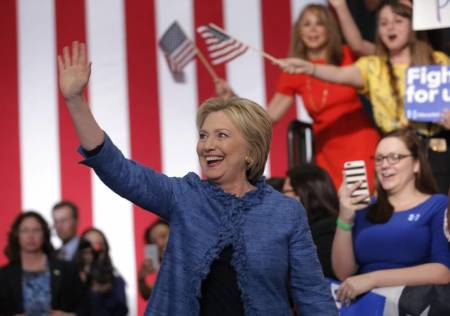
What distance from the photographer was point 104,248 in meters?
6.53

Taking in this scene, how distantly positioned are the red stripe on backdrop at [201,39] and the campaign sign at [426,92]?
2323 mm

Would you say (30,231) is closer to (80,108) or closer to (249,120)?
(249,120)

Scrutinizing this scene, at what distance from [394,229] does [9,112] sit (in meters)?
4.01

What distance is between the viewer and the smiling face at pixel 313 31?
6.24 metres

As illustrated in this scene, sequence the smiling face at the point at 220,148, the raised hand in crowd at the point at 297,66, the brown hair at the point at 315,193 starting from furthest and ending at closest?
the raised hand in crowd at the point at 297,66 → the brown hair at the point at 315,193 → the smiling face at the point at 220,148

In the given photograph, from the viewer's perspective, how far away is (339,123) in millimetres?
6336

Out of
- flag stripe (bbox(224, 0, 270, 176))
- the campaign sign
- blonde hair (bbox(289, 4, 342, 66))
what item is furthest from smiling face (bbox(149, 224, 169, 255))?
the campaign sign

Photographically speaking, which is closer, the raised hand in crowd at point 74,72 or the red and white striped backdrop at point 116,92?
the raised hand in crowd at point 74,72

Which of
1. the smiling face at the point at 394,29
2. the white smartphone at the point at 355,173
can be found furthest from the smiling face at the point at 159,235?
the white smartphone at the point at 355,173

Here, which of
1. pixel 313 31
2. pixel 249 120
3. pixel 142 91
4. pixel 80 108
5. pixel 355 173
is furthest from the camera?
pixel 142 91

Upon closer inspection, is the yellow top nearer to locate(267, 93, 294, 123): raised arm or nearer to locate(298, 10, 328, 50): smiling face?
locate(298, 10, 328, 50): smiling face

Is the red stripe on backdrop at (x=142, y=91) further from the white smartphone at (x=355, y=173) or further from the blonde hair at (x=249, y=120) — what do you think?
the blonde hair at (x=249, y=120)

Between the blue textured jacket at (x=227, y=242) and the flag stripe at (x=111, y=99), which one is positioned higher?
the flag stripe at (x=111, y=99)

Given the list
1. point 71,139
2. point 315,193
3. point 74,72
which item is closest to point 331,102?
point 315,193
